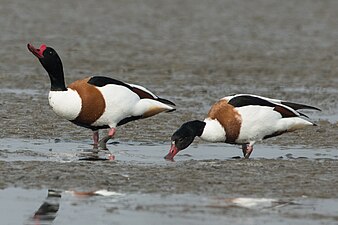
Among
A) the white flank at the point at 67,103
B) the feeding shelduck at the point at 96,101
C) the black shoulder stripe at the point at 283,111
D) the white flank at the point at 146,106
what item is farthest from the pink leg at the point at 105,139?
the black shoulder stripe at the point at 283,111

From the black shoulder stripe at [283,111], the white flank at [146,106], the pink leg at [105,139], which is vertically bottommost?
the pink leg at [105,139]

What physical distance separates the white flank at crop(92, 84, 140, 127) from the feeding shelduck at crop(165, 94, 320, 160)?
1.12 meters

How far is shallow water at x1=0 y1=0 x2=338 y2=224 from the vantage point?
332 inches

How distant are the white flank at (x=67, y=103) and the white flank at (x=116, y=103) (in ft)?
0.98

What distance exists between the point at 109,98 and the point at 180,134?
1.25m

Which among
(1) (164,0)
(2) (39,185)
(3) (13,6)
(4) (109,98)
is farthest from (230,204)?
(1) (164,0)

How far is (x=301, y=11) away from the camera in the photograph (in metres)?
30.1

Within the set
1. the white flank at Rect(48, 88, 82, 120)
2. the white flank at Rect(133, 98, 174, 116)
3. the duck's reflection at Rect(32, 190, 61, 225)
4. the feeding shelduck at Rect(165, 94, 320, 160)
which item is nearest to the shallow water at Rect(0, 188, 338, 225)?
the duck's reflection at Rect(32, 190, 61, 225)

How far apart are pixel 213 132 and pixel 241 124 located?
302 millimetres

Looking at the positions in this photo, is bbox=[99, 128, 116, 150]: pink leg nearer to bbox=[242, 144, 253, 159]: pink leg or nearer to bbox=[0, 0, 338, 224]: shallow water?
bbox=[0, 0, 338, 224]: shallow water

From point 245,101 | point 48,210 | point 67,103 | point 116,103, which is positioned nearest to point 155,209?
point 48,210

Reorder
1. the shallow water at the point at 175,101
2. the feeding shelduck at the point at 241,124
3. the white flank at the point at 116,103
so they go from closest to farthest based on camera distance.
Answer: the shallow water at the point at 175,101, the feeding shelduck at the point at 241,124, the white flank at the point at 116,103

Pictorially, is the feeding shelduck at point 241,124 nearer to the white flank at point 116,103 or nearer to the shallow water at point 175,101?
the shallow water at point 175,101

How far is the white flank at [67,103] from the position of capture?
11.4 metres
